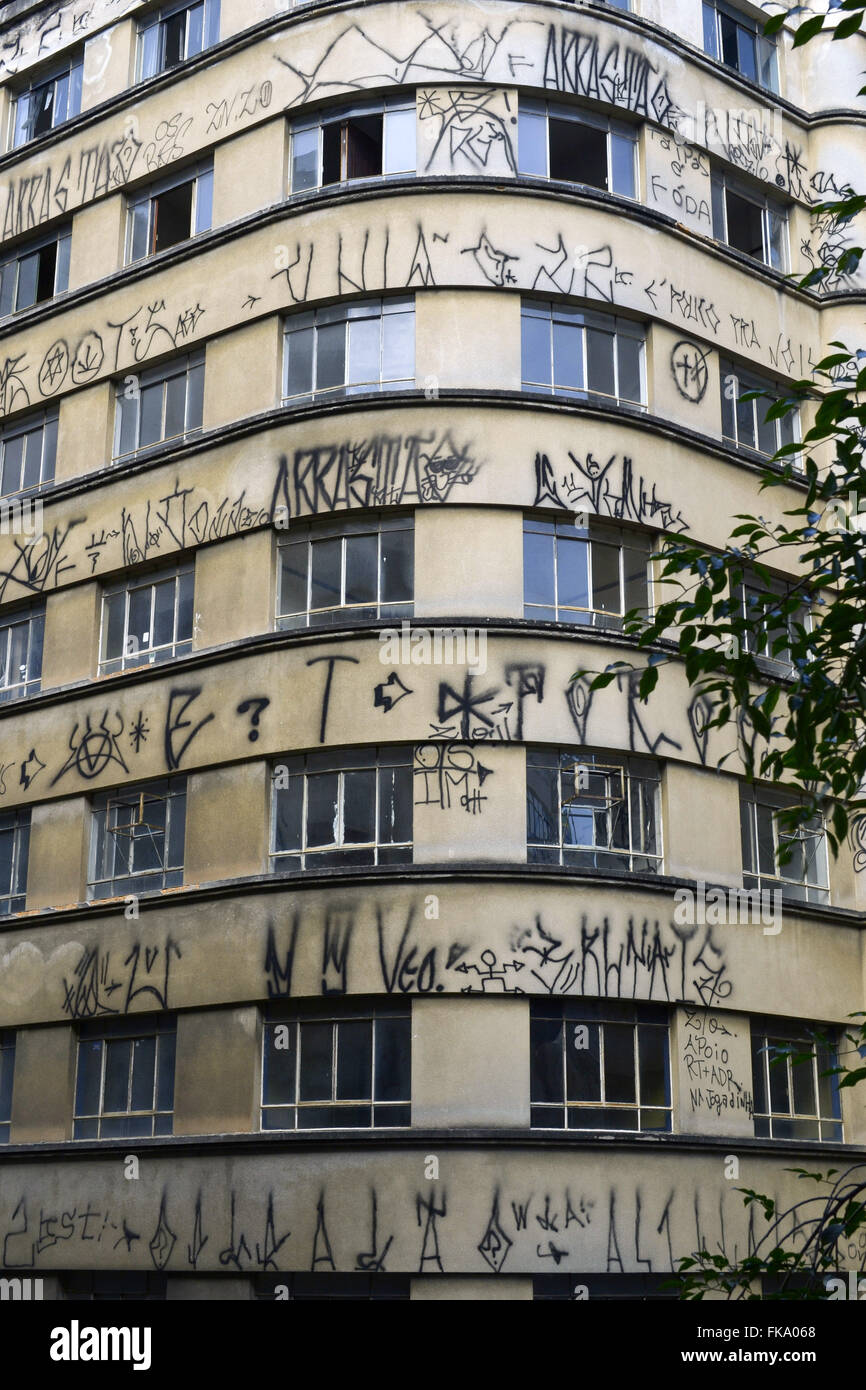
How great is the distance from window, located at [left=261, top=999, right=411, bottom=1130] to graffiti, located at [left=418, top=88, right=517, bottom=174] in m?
12.1

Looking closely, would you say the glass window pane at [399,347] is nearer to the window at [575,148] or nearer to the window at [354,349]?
the window at [354,349]

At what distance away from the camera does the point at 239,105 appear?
24.5m

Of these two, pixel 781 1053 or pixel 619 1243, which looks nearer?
pixel 781 1053

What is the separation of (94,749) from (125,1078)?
4.89 meters

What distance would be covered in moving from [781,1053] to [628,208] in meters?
16.7

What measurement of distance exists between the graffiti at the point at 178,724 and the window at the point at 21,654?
3.55m

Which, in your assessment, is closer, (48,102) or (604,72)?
(604,72)

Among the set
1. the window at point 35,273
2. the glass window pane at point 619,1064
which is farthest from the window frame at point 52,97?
the glass window pane at point 619,1064

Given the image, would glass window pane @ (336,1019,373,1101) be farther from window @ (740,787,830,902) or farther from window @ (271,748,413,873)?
window @ (740,787,830,902)

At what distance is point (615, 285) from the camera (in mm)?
22641

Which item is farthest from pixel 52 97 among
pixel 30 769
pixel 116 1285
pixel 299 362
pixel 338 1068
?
pixel 116 1285

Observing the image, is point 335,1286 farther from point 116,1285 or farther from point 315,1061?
point 116,1285
